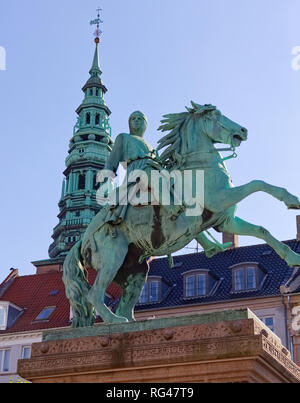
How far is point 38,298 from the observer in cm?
→ 5516

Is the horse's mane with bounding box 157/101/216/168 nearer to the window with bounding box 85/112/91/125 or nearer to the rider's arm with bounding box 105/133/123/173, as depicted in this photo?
the rider's arm with bounding box 105/133/123/173

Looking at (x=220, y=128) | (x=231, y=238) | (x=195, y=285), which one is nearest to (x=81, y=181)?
(x=231, y=238)

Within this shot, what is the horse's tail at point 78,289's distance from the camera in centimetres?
1330


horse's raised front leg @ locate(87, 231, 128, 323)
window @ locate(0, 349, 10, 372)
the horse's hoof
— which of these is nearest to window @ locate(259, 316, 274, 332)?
window @ locate(0, 349, 10, 372)

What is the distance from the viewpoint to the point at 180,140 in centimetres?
1361

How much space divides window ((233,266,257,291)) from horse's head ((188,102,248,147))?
33.5 m

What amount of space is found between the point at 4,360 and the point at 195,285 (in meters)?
12.1

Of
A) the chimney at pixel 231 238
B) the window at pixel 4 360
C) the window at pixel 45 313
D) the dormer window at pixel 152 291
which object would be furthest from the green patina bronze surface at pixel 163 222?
the window at pixel 45 313

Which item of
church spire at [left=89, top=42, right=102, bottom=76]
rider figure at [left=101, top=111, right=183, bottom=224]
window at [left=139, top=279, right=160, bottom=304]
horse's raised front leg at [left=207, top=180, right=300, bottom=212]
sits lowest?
horse's raised front leg at [left=207, top=180, right=300, bottom=212]

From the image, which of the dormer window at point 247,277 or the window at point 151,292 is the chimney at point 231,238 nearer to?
the dormer window at point 247,277

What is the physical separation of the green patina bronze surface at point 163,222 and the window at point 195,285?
34.2 m

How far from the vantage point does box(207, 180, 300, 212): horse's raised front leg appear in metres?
12.6
